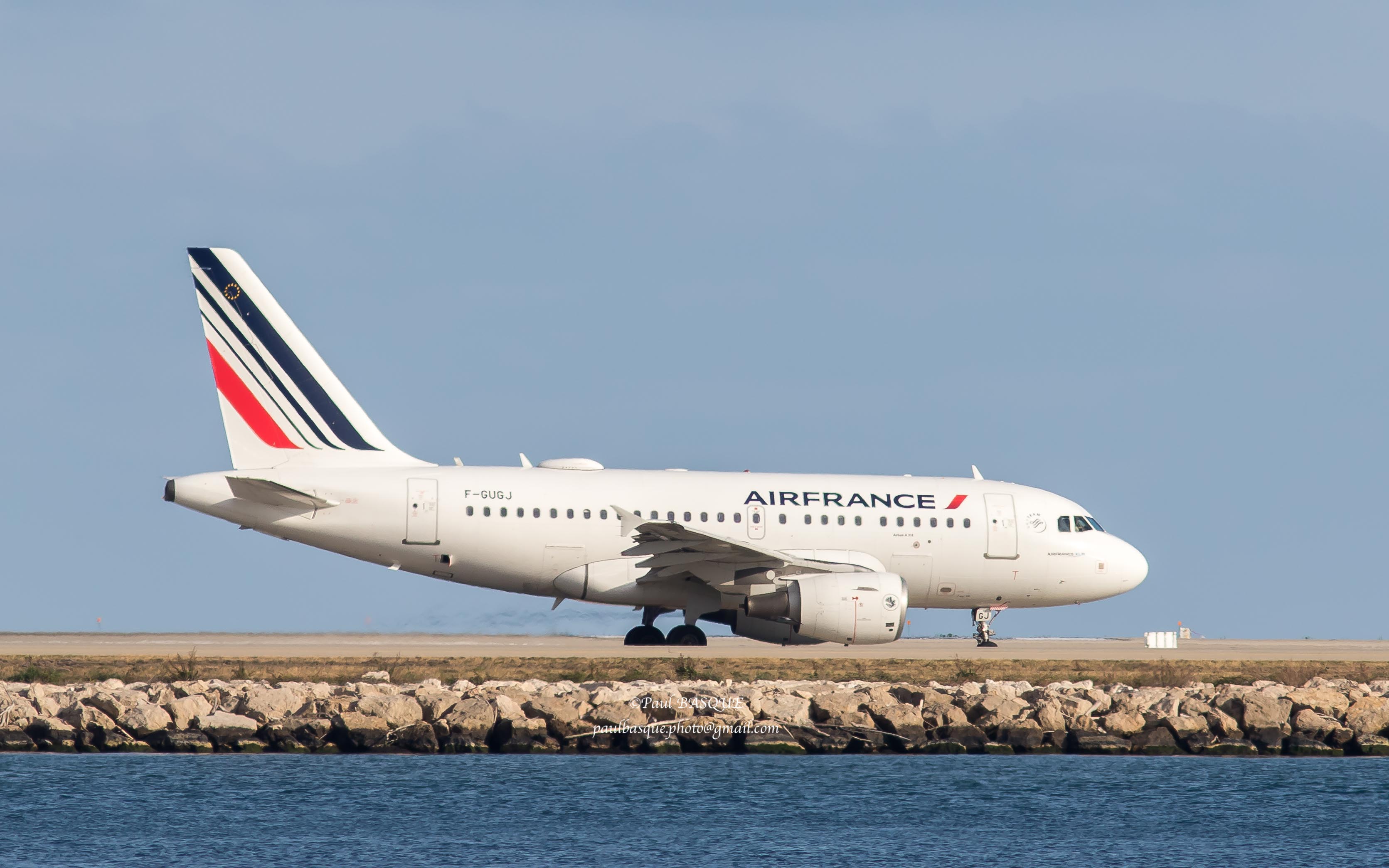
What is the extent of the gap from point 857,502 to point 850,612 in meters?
4.06

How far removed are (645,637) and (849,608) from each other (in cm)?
542

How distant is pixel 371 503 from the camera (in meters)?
33.5

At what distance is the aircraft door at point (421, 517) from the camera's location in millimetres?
33625

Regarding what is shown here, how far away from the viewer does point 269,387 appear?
115 feet

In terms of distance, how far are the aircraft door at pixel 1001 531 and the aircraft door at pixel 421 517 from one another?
11.7m

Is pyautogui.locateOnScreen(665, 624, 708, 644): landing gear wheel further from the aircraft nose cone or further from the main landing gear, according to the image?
the aircraft nose cone

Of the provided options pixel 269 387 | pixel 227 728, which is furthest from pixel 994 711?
pixel 269 387

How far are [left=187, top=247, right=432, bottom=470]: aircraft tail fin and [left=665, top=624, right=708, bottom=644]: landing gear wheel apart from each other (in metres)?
6.39

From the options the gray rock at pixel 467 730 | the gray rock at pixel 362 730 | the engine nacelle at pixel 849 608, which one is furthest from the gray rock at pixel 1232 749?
the gray rock at pixel 362 730

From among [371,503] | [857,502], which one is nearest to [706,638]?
[857,502]

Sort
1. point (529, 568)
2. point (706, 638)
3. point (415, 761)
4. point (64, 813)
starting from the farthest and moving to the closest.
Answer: point (706, 638) → point (529, 568) → point (415, 761) → point (64, 813)

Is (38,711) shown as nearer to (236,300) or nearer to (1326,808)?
(236,300)

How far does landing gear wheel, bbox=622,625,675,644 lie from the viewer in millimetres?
35281

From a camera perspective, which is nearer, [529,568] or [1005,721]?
[1005,721]
